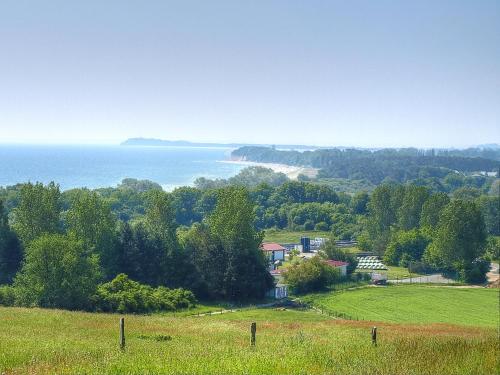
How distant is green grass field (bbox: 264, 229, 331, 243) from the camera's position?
95438 millimetres

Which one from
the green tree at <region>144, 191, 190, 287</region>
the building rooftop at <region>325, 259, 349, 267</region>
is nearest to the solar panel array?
the building rooftop at <region>325, 259, 349, 267</region>

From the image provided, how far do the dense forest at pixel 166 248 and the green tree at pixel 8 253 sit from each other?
8 centimetres

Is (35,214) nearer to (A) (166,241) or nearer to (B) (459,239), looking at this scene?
(A) (166,241)

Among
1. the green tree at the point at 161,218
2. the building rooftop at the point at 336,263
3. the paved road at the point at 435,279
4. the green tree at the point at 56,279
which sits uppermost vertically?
the green tree at the point at 161,218

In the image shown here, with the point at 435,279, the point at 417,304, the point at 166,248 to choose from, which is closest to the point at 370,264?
the point at 435,279

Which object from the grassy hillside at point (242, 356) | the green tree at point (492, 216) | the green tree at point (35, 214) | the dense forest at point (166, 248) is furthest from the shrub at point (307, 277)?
the green tree at point (492, 216)

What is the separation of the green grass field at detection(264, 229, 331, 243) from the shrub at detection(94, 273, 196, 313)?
52769 mm

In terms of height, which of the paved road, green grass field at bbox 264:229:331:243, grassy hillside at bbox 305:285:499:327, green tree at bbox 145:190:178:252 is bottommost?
green grass field at bbox 264:229:331:243

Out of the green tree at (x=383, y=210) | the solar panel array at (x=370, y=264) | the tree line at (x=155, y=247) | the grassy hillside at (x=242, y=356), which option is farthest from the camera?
the green tree at (x=383, y=210)

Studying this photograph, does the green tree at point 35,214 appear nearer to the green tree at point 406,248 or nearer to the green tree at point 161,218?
the green tree at point 161,218

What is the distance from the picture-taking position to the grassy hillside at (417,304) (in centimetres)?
4250

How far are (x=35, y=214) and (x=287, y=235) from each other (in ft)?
197

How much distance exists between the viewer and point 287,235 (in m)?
101

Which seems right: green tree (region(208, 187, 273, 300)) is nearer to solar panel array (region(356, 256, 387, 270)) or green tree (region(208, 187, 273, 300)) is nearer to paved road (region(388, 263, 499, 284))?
paved road (region(388, 263, 499, 284))
